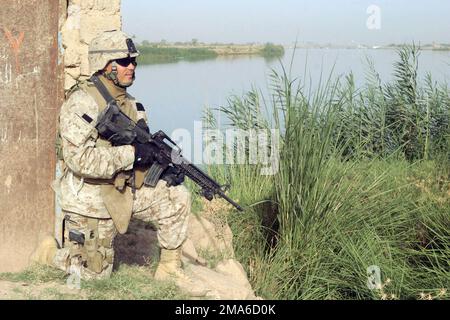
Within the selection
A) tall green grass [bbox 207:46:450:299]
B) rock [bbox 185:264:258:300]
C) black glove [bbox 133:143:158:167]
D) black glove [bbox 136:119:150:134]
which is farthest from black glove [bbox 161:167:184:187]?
tall green grass [bbox 207:46:450:299]

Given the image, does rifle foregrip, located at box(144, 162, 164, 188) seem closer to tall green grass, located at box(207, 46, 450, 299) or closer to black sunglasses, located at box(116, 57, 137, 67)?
black sunglasses, located at box(116, 57, 137, 67)

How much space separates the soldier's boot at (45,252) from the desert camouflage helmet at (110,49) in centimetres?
127

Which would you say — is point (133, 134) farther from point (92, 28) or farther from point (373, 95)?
point (373, 95)

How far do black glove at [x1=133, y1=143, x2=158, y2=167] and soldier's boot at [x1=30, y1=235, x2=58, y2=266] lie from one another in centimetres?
97

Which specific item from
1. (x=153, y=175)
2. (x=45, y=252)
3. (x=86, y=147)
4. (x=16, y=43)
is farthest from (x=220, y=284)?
(x=16, y=43)

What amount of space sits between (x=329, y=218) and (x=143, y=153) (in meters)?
1.76

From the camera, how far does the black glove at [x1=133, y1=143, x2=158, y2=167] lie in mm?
4207

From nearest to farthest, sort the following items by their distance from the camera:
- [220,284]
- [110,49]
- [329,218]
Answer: [110,49] < [220,284] < [329,218]

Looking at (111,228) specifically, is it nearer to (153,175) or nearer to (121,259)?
(153,175)

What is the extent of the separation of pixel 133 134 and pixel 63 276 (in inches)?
39.9

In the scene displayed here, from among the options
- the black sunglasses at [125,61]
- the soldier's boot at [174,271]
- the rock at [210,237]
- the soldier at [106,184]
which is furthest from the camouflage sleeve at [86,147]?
the rock at [210,237]

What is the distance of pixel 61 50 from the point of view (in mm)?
4867

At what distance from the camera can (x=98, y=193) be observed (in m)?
4.20
